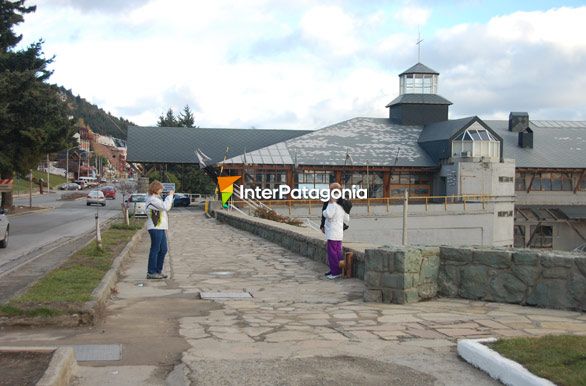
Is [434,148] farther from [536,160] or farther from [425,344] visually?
[425,344]

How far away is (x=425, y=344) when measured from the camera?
22.2ft

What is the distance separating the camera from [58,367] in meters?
4.99

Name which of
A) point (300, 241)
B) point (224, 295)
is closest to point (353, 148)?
point (300, 241)

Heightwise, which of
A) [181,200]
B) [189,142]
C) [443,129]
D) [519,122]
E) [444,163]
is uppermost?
[519,122]

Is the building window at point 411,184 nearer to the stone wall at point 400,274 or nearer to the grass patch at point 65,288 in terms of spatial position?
the grass patch at point 65,288

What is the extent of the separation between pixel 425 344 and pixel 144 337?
294cm

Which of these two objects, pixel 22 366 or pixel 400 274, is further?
pixel 400 274

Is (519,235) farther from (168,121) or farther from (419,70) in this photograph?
(168,121)

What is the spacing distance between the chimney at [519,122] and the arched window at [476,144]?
359 inches

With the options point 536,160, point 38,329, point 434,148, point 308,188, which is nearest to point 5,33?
point 308,188

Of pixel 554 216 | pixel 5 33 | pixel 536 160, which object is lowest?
pixel 554 216

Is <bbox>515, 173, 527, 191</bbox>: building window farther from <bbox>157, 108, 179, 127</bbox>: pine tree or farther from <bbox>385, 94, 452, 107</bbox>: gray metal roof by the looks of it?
<bbox>157, 108, 179, 127</bbox>: pine tree

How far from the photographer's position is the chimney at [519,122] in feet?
195

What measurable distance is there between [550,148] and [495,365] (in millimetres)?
56271
